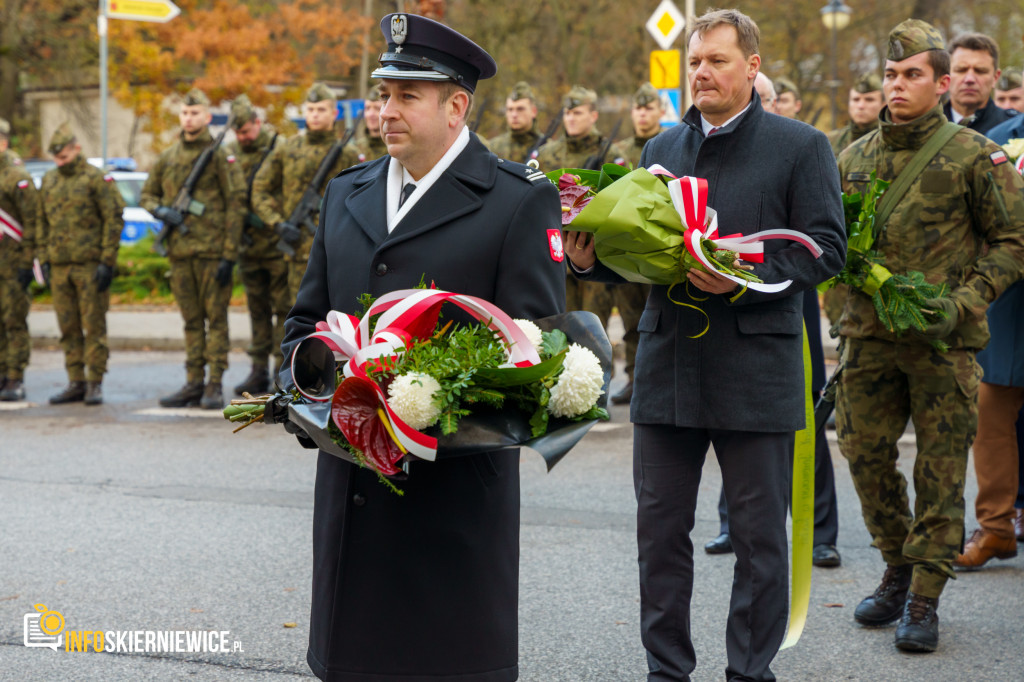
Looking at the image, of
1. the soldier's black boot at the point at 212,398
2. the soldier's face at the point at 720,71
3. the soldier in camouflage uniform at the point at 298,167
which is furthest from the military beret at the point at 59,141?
the soldier's face at the point at 720,71

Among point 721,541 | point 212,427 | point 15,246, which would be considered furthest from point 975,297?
point 15,246

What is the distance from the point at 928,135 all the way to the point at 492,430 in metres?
2.80

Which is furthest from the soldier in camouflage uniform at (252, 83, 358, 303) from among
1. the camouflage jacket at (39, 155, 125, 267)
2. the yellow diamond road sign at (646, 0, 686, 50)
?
the yellow diamond road sign at (646, 0, 686, 50)

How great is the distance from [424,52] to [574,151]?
8.12 meters

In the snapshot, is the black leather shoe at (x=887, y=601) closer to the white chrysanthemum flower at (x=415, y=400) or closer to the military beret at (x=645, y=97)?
the white chrysanthemum flower at (x=415, y=400)

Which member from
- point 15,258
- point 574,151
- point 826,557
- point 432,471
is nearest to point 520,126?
point 574,151

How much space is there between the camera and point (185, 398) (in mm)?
10203

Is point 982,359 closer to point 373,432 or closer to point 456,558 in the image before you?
point 456,558

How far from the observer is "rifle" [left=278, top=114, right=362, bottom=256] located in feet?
33.7

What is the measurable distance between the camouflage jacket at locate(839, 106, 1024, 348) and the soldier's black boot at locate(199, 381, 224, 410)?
6618 millimetres

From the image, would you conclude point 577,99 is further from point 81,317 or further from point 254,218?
point 81,317

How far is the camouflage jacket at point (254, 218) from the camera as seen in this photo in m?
10.6

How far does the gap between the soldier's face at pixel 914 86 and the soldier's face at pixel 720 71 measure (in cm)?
100

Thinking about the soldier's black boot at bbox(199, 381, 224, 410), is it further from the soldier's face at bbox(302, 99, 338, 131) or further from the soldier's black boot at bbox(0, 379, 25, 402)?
the soldier's face at bbox(302, 99, 338, 131)
